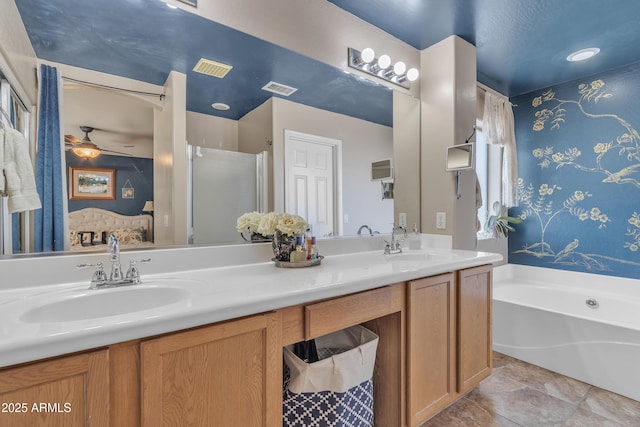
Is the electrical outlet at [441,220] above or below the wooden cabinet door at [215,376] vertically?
above

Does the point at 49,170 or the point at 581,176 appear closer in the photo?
the point at 49,170

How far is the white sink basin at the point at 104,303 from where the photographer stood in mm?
910

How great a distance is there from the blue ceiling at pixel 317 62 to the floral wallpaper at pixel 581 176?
0.73 feet

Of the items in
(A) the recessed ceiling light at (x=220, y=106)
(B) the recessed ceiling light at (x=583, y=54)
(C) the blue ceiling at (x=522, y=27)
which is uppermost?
(C) the blue ceiling at (x=522, y=27)

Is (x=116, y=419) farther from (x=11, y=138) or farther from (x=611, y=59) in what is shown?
(x=611, y=59)

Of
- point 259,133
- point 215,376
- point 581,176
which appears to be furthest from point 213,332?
point 581,176

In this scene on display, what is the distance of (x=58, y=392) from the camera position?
0.67 metres

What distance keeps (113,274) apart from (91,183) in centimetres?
36

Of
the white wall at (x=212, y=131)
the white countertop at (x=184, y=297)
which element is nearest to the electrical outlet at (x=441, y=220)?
the white countertop at (x=184, y=297)

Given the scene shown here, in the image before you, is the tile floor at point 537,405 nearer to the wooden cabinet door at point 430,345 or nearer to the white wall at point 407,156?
the wooden cabinet door at point 430,345

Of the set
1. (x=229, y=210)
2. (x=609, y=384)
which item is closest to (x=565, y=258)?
(x=609, y=384)

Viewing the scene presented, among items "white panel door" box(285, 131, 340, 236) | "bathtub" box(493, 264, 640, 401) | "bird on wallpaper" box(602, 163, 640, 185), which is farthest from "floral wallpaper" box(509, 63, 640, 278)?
"white panel door" box(285, 131, 340, 236)

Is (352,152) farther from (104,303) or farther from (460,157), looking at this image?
(104,303)

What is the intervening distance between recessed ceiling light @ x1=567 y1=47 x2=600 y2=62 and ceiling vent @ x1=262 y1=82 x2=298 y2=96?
2.27 m
